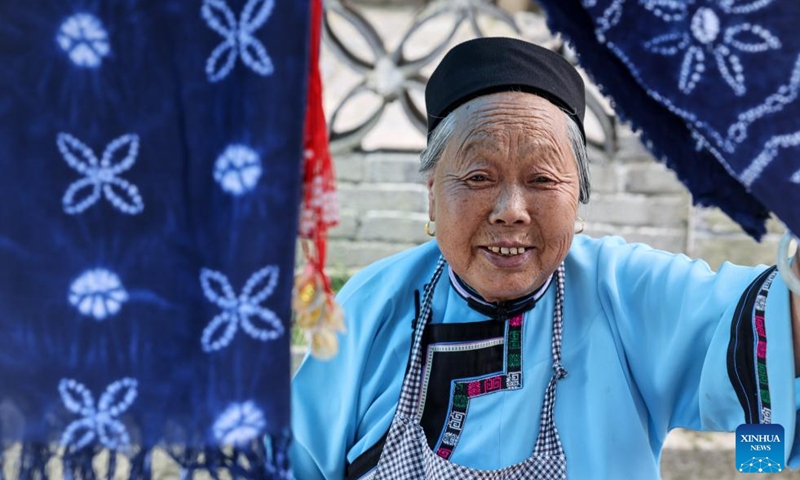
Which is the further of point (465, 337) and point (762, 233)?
point (465, 337)

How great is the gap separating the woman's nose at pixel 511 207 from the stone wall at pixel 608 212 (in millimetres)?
2397

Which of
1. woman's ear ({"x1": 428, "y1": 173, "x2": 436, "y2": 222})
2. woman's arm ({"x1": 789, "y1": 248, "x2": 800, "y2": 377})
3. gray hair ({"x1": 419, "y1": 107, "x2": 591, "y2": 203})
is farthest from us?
woman's ear ({"x1": 428, "y1": 173, "x2": 436, "y2": 222})

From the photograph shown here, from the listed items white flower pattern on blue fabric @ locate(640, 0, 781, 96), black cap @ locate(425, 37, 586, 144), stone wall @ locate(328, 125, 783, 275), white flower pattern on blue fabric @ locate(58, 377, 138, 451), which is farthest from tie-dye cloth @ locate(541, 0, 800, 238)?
stone wall @ locate(328, 125, 783, 275)

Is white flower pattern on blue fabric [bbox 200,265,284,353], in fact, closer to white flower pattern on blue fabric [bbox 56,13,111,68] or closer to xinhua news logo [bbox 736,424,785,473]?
white flower pattern on blue fabric [bbox 56,13,111,68]

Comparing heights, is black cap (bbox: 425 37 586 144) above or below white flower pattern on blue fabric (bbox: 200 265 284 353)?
above

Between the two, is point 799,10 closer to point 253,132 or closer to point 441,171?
point 253,132

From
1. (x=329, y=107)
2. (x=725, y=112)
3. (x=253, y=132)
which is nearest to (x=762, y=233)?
(x=725, y=112)

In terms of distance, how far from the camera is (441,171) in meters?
2.11

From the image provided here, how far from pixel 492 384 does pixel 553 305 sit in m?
0.23

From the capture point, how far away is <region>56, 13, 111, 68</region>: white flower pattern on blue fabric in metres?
1.18

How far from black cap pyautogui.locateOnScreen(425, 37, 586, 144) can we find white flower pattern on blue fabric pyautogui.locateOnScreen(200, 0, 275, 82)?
2.95ft

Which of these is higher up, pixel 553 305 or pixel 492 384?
pixel 553 305

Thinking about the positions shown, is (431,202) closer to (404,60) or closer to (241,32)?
(241,32)

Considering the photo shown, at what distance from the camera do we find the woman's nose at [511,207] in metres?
1.97
